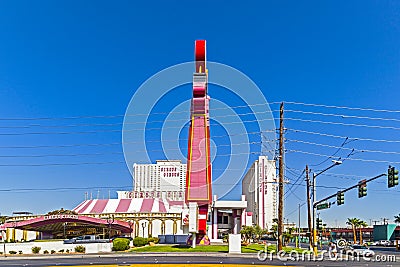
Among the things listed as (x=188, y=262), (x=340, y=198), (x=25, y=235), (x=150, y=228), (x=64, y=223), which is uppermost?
(x=340, y=198)

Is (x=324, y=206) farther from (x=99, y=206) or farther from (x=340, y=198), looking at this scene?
(x=99, y=206)

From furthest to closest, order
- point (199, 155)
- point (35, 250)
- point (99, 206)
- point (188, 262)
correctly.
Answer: point (99, 206), point (199, 155), point (35, 250), point (188, 262)

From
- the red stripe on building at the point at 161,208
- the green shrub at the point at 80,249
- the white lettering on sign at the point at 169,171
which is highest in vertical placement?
the white lettering on sign at the point at 169,171

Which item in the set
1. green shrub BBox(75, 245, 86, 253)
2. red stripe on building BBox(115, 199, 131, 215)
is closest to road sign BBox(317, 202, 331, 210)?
green shrub BBox(75, 245, 86, 253)

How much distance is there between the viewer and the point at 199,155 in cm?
5803

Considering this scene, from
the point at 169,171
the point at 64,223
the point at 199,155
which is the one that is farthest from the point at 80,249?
the point at 169,171

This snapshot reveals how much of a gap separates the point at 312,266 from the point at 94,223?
6383 cm

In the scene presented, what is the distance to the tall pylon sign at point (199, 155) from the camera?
57.4 meters

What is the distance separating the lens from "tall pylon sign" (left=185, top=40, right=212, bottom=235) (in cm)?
5738

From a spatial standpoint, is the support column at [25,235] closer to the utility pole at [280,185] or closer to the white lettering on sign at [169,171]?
the white lettering on sign at [169,171]

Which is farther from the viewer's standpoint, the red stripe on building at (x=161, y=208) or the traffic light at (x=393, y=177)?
the red stripe on building at (x=161, y=208)

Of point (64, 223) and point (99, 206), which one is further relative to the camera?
point (99, 206)

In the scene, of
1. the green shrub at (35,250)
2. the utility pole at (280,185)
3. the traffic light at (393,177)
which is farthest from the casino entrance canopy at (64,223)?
the traffic light at (393,177)

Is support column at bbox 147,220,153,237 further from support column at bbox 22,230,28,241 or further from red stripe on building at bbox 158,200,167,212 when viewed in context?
support column at bbox 22,230,28,241
